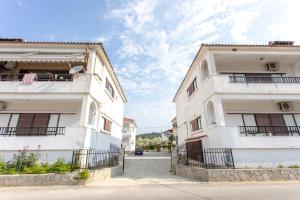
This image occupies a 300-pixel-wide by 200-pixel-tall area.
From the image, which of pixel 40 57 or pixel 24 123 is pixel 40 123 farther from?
pixel 40 57

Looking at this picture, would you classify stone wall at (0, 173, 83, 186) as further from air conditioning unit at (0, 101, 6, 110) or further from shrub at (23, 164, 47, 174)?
air conditioning unit at (0, 101, 6, 110)

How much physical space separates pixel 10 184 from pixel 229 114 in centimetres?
1567

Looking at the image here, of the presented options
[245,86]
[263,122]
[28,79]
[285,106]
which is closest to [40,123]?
[28,79]

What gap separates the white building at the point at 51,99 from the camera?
36.7 feet

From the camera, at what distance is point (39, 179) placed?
9.18 meters

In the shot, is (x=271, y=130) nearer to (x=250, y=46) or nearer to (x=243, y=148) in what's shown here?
(x=243, y=148)

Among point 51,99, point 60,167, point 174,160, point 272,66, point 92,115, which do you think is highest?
point 272,66

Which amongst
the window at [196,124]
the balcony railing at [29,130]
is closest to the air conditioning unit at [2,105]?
the balcony railing at [29,130]

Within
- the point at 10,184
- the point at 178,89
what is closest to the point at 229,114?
the point at 178,89

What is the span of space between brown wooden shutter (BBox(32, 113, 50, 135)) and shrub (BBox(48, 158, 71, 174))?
14.5 ft

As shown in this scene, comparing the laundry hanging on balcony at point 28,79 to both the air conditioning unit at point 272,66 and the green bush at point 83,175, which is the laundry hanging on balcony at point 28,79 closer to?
the green bush at point 83,175

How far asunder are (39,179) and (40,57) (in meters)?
9.18

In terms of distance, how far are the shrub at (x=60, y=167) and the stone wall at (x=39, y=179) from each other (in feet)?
1.01

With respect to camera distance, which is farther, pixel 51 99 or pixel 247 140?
pixel 51 99
